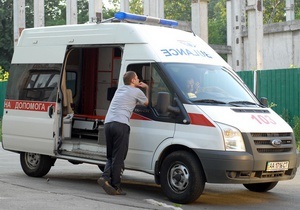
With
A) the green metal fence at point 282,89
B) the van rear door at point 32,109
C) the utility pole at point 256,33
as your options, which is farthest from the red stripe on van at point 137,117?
the utility pole at point 256,33

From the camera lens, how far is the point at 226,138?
9.42 m

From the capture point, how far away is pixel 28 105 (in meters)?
12.3

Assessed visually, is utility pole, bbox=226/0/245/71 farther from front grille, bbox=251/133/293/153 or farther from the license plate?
the license plate

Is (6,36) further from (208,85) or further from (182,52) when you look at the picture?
(208,85)

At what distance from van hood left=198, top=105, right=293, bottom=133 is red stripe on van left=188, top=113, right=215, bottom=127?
57 mm

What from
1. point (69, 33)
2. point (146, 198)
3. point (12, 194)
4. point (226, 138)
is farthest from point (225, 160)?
point (69, 33)

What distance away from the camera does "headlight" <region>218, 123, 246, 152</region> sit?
9.41m

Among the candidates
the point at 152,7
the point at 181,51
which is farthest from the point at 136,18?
the point at 152,7

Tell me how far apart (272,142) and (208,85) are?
1328 mm

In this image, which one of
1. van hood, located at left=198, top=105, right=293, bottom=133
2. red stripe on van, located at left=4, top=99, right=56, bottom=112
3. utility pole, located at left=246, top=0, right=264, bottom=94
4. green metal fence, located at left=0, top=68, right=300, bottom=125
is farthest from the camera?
utility pole, located at left=246, top=0, right=264, bottom=94

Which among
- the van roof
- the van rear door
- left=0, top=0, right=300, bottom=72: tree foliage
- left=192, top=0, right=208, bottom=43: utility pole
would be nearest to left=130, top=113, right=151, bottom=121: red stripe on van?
the van roof

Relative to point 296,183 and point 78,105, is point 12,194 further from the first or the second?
point 296,183

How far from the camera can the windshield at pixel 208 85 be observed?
10.1 metres

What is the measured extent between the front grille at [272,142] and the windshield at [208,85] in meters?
0.74
